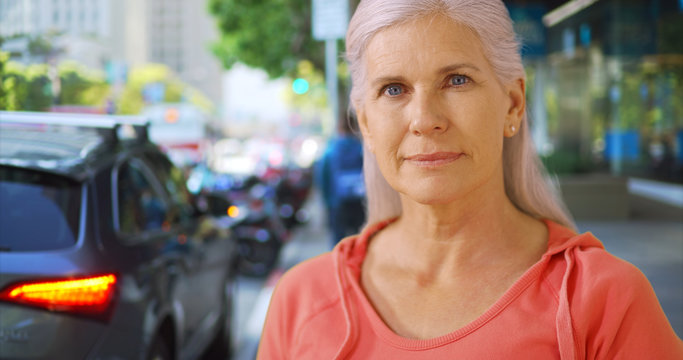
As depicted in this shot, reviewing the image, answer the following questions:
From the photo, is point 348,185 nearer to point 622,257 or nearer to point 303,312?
Result: point 622,257

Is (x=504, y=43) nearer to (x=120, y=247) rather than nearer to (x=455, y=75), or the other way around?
(x=455, y=75)

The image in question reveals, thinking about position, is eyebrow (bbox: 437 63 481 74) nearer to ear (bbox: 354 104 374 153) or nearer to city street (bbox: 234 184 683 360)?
ear (bbox: 354 104 374 153)

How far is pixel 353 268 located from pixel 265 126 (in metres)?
151

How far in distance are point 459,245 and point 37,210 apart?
7.82 ft

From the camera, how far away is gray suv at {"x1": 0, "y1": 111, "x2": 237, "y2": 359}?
303cm

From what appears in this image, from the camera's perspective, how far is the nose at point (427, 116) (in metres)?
1.49

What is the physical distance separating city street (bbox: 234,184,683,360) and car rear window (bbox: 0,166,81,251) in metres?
2.49

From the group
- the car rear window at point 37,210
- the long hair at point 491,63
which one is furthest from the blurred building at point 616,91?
the long hair at point 491,63

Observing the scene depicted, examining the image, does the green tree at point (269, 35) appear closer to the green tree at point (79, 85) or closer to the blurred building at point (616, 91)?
the blurred building at point (616, 91)

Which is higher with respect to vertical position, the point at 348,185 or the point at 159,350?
the point at 348,185

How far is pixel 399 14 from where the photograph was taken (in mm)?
1505

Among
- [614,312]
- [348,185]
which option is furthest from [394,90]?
[348,185]

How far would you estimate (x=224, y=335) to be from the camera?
5895 mm

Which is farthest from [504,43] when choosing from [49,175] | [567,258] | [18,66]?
[18,66]
